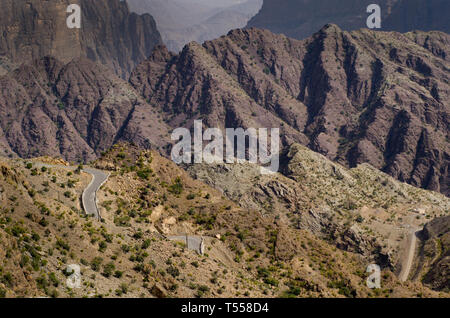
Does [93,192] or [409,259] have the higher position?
[93,192]

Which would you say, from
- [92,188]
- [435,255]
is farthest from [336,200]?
[92,188]

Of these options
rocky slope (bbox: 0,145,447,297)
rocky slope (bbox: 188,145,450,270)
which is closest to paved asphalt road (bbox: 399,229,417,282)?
rocky slope (bbox: 188,145,450,270)

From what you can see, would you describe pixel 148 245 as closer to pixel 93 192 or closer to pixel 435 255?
pixel 93 192

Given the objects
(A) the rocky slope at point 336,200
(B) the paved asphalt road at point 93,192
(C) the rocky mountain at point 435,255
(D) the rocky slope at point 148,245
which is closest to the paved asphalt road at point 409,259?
(A) the rocky slope at point 336,200

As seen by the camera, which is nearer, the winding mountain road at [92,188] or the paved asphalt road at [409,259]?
the winding mountain road at [92,188]

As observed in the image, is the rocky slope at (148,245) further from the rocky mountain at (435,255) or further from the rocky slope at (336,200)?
the rocky slope at (336,200)

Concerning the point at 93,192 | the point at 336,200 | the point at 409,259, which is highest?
the point at 93,192
